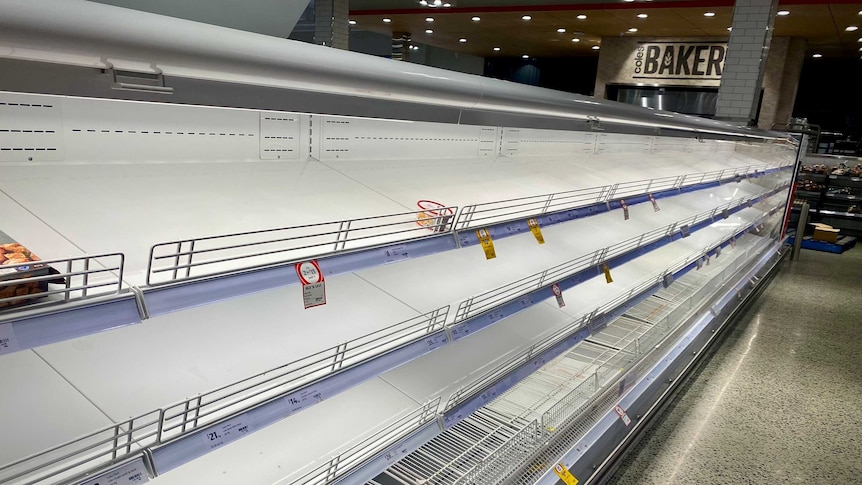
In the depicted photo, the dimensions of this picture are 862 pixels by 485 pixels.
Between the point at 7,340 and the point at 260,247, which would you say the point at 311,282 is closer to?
the point at 260,247

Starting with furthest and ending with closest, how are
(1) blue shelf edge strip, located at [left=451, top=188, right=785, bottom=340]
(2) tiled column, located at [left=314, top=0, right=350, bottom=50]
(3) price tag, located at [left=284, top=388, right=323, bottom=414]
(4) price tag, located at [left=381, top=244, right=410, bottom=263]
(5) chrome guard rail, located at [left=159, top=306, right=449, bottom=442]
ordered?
(2) tiled column, located at [left=314, top=0, right=350, bottom=50]
(1) blue shelf edge strip, located at [left=451, top=188, right=785, bottom=340]
(4) price tag, located at [left=381, top=244, right=410, bottom=263]
(3) price tag, located at [left=284, top=388, right=323, bottom=414]
(5) chrome guard rail, located at [left=159, top=306, right=449, bottom=442]

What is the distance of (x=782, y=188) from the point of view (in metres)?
5.93

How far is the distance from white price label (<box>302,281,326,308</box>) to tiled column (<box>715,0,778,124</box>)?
563 cm

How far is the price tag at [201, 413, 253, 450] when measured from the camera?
31.9 inches

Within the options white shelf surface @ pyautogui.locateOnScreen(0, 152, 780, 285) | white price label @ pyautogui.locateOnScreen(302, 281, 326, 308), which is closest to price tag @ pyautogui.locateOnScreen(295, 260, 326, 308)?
white price label @ pyautogui.locateOnScreen(302, 281, 326, 308)

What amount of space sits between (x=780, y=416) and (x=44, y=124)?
3.24 m

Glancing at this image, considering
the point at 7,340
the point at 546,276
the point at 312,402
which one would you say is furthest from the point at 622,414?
the point at 7,340

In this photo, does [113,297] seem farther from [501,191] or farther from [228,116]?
[501,191]

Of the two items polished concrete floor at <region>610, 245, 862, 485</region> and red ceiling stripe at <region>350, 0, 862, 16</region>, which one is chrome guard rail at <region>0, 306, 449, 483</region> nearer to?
polished concrete floor at <region>610, 245, 862, 485</region>

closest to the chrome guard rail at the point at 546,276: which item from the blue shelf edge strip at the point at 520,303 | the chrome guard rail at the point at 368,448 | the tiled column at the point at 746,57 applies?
the blue shelf edge strip at the point at 520,303

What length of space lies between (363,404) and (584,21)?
8.87m

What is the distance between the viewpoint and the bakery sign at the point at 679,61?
9.97m

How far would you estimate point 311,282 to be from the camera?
88cm

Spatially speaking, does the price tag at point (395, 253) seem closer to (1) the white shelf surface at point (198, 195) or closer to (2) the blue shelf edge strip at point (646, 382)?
(1) the white shelf surface at point (198, 195)
